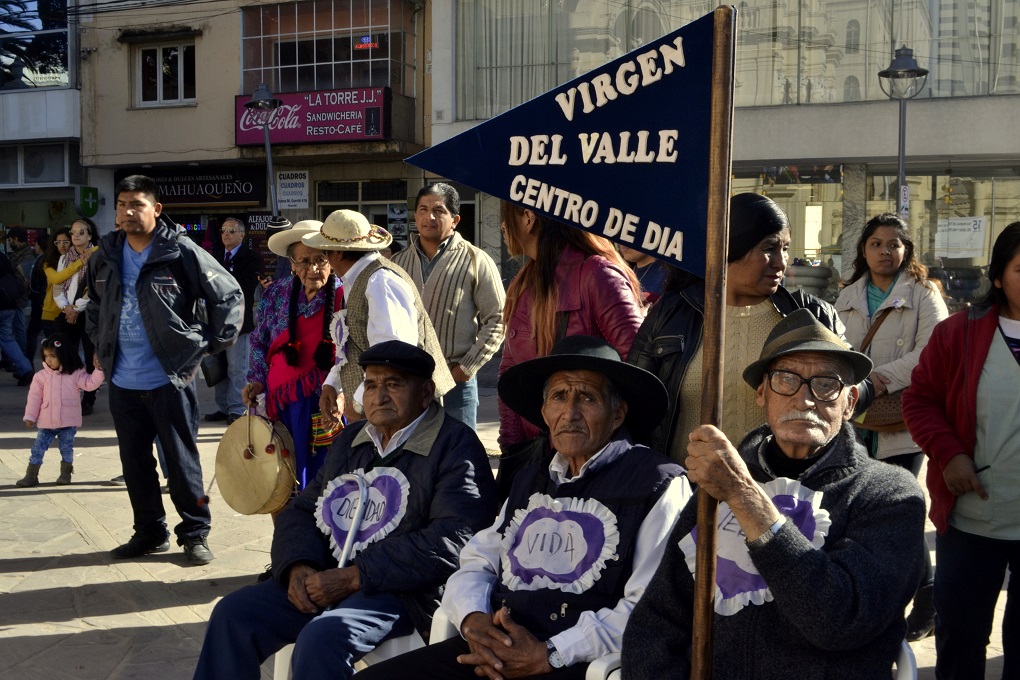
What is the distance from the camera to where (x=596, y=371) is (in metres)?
3.22

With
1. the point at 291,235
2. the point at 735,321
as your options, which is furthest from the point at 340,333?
the point at 735,321

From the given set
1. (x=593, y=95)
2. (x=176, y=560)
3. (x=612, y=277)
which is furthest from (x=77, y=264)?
(x=593, y=95)

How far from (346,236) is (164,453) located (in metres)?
1.71

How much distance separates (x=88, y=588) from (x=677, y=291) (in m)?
3.50

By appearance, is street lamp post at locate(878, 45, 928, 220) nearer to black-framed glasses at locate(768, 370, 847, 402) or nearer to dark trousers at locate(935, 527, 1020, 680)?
dark trousers at locate(935, 527, 1020, 680)

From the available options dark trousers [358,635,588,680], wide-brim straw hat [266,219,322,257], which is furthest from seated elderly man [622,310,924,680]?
wide-brim straw hat [266,219,322,257]

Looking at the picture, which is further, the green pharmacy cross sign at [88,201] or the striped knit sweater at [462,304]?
the green pharmacy cross sign at [88,201]

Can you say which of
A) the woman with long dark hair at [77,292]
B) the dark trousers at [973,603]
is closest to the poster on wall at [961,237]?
the woman with long dark hair at [77,292]

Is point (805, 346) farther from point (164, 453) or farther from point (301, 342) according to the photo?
point (164, 453)

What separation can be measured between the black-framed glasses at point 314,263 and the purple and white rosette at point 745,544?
3098mm

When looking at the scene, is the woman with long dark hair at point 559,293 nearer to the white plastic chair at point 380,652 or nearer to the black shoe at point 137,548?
the white plastic chair at point 380,652

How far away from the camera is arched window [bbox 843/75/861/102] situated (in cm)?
1811

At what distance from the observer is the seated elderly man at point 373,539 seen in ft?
11.3

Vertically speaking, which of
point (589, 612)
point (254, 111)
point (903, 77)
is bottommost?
A: point (589, 612)
